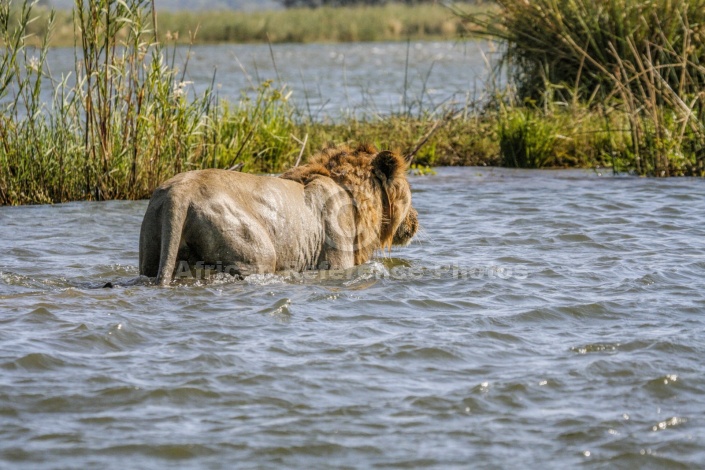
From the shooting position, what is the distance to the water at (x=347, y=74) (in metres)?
15.6

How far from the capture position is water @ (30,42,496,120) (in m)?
15.6

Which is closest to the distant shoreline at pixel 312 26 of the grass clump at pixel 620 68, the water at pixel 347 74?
the water at pixel 347 74

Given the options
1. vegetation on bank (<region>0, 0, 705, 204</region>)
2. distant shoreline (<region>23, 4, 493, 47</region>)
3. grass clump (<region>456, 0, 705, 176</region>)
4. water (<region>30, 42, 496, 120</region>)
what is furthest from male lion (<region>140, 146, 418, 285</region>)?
distant shoreline (<region>23, 4, 493, 47</region>)

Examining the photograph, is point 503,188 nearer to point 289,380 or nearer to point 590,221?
point 590,221

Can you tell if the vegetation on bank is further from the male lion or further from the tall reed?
the male lion

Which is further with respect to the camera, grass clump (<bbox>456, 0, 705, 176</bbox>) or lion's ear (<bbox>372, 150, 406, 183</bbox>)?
grass clump (<bbox>456, 0, 705, 176</bbox>)

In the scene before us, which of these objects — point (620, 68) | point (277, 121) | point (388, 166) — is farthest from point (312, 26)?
point (388, 166)

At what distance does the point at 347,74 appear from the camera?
2530cm

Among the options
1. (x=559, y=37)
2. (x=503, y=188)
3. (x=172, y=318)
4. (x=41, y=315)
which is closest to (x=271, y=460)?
(x=172, y=318)

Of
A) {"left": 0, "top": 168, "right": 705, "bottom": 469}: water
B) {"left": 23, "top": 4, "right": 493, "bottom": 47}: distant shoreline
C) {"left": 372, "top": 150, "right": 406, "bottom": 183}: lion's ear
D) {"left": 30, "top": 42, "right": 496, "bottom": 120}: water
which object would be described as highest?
{"left": 23, "top": 4, "right": 493, "bottom": 47}: distant shoreline

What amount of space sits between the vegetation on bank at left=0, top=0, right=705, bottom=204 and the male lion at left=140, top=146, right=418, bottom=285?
0.81 m

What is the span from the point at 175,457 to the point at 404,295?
2.85 m

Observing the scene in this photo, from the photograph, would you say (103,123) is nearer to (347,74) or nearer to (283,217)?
(283,217)

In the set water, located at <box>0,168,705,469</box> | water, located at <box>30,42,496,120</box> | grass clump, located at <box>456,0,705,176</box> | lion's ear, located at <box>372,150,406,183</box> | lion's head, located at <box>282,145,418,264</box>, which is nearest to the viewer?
water, located at <box>0,168,705,469</box>
